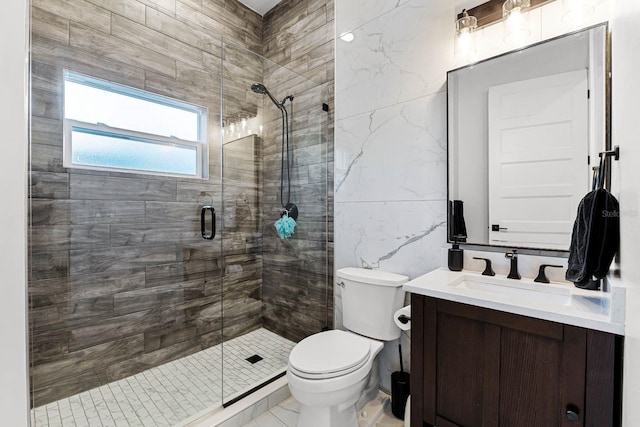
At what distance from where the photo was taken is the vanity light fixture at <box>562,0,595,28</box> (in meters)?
1.20

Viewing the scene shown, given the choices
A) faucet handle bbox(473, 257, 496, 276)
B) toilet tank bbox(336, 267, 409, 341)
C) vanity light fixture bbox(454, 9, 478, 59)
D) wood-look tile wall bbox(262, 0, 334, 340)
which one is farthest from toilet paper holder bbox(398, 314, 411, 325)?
vanity light fixture bbox(454, 9, 478, 59)

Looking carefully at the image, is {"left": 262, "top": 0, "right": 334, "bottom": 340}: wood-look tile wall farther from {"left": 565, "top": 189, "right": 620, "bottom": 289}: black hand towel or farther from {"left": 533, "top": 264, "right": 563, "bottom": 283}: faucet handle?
{"left": 565, "top": 189, "right": 620, "bottom": 289}: black hand towel

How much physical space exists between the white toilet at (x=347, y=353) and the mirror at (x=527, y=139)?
1.66 ft

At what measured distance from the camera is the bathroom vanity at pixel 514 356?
0.87 metres

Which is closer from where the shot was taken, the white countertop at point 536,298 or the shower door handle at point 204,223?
the white countertop at point 536,298

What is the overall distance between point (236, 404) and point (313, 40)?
257 cm

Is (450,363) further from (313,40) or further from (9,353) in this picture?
(313,40)

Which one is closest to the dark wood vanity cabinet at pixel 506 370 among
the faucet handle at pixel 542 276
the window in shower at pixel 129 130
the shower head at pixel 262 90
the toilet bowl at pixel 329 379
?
the toilet bowl at pixel 329 379

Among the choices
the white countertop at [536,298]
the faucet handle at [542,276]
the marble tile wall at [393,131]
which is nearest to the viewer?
the white countertop at [536,298]

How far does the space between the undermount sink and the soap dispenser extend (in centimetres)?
8

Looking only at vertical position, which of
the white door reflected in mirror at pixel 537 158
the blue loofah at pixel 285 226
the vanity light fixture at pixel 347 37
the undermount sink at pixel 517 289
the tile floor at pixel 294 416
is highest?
the vanity light fixture at pixel 347 37

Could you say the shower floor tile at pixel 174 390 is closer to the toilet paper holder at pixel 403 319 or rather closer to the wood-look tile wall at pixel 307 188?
the wood-look tile wall at pixel 307 188

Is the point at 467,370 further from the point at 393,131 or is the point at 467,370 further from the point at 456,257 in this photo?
the point at 393,131

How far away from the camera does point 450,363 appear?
1132 millimetres
